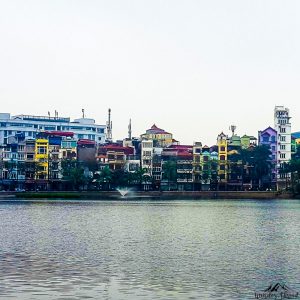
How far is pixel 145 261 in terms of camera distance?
109 ft

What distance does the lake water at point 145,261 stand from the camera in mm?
25266

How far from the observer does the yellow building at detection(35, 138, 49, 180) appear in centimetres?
14150

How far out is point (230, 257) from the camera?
34.8 metres

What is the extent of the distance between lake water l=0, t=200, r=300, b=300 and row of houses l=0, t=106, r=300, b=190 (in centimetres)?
8328

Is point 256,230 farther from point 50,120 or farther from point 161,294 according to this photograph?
point 50,120

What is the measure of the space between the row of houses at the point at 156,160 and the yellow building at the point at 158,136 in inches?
31.5

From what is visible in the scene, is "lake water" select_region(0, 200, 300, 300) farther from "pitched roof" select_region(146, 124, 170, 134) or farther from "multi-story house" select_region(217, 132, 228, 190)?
"pitched roof" select_region(146, 124, 170, 134)

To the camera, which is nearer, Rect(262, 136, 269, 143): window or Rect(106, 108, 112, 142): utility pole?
Rect(262, 136, 269, 143): window

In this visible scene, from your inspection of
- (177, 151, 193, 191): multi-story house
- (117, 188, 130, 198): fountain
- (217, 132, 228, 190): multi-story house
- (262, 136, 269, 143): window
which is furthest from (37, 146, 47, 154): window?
(262, 136, 269, 143): window

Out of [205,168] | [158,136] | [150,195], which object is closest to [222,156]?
[205,168]

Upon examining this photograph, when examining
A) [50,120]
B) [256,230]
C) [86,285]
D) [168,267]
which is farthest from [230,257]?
[50,120]

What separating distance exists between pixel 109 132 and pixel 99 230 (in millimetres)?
126391

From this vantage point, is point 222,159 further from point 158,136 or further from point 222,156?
point 158,136

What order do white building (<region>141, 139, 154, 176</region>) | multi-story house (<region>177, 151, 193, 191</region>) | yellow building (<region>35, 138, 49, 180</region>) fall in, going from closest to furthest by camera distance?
multi-story house (<region>177, 151, 193, 191</region>) < yellow building (<region>35, 138, 49, 180</region>) < white building (<region>141, 139, 154, 176</region>)
